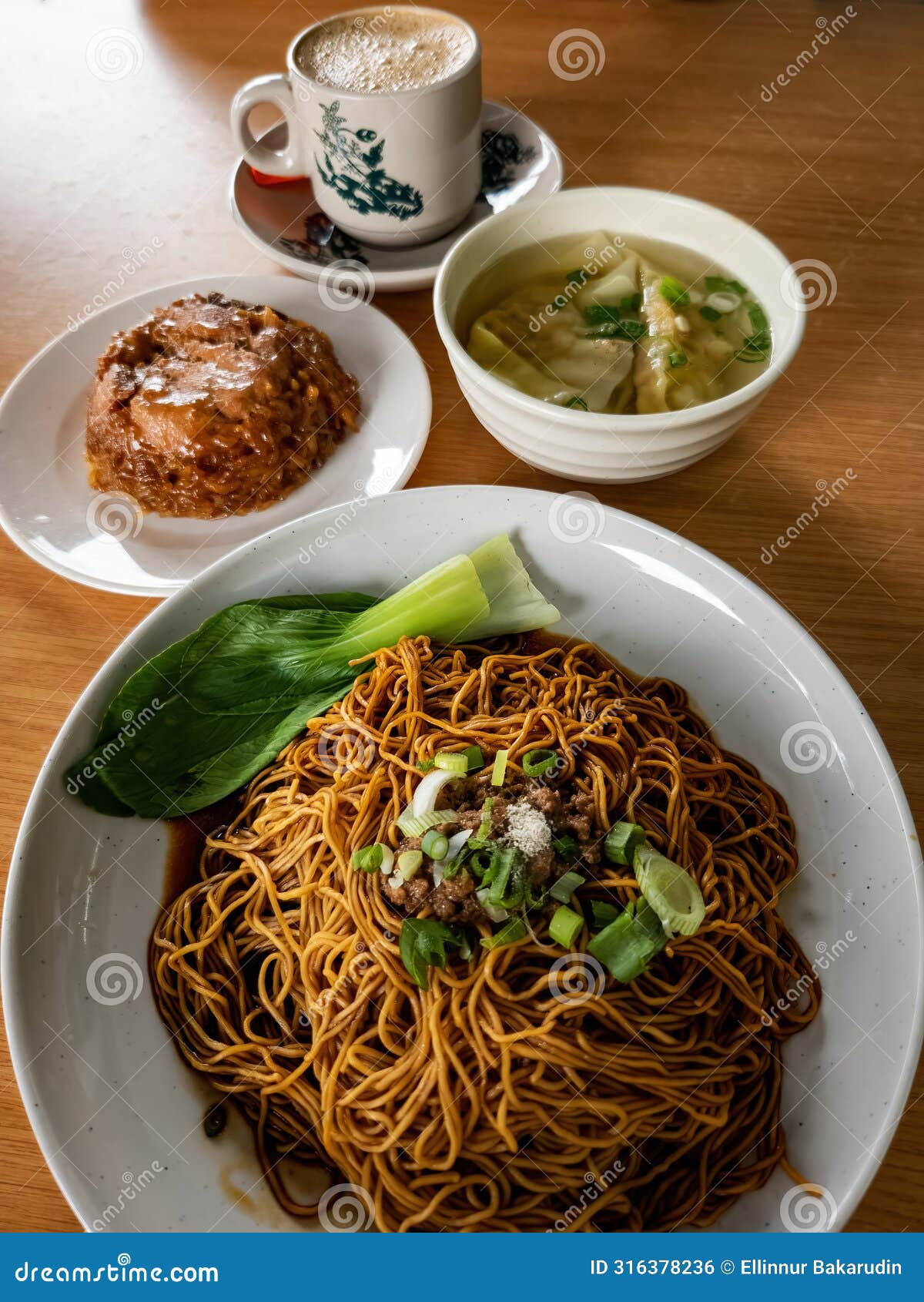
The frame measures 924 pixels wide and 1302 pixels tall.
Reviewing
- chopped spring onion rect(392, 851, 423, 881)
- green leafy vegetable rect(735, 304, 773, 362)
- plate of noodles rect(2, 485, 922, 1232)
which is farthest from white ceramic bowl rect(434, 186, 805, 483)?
chopped spring onion rect(392, 851, 423, 881)

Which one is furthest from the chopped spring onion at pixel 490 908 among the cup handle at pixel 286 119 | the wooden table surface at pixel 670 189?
the cup handle at pixel 286 119

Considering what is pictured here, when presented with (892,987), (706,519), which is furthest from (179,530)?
(892,987)

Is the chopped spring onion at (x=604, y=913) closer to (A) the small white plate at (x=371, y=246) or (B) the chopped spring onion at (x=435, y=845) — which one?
(B) the chopped spring onion at (x=435, y=845)

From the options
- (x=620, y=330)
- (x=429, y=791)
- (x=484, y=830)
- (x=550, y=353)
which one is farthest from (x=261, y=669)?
(x=620, y=330)

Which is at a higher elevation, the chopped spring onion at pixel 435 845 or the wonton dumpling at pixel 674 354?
the wonton dumpling at pixel 674 354

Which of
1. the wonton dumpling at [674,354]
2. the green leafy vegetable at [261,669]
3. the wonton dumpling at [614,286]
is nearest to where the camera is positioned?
the green leafy vegetable at [261,669]

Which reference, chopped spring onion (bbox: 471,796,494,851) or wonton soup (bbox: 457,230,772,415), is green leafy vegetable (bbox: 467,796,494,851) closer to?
chopped spring onion (bbox: 471,796,494,851)
